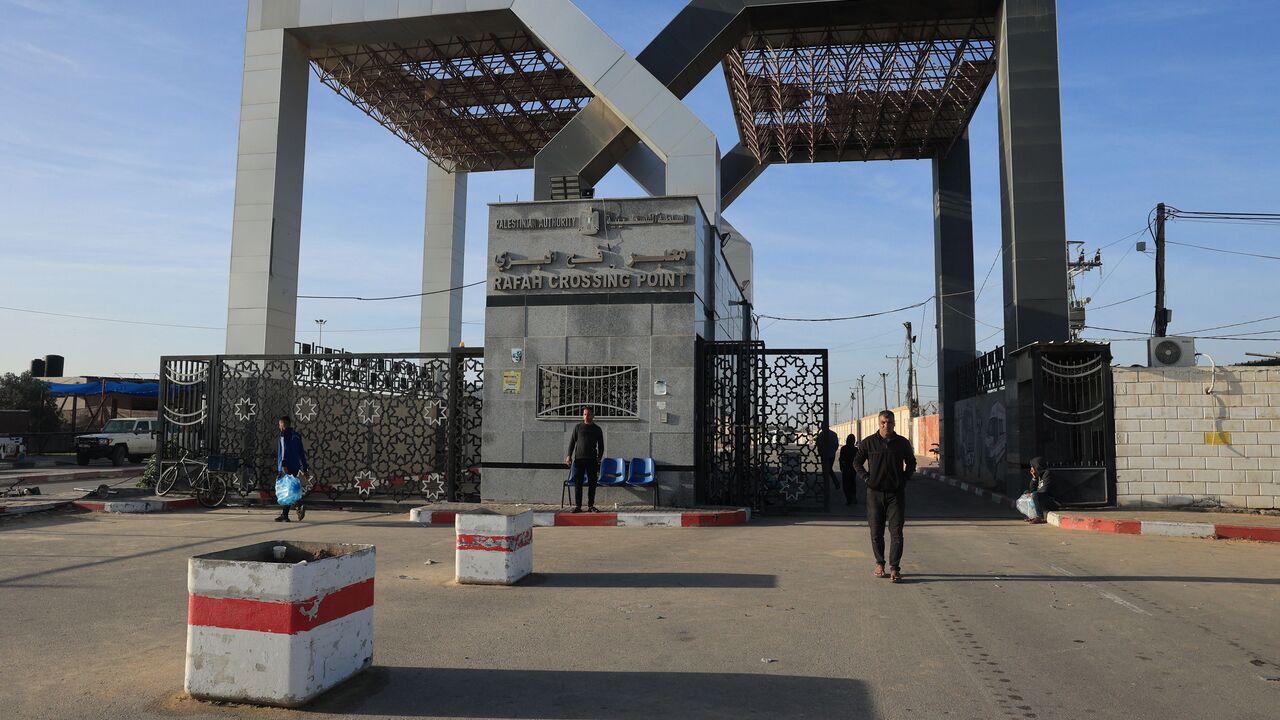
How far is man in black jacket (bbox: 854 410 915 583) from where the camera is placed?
29.1 ft

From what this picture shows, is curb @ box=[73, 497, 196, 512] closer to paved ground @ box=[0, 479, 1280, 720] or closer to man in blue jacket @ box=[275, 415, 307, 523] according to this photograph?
man in blue jacket @ box=[275, 415, 307, 523]

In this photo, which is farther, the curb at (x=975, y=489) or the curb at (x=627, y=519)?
the curb at (x=975, y=489)

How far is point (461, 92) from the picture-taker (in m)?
28.9

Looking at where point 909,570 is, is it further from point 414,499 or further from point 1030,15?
point 1030,15

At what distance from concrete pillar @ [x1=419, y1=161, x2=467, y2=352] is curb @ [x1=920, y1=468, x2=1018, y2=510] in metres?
18.1

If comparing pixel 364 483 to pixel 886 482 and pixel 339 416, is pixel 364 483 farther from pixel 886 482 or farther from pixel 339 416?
pixel 886 482

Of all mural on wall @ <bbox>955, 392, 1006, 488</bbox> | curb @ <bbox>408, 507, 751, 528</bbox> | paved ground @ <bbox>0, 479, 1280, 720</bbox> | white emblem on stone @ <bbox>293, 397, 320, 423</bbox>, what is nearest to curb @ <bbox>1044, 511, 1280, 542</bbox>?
paved ground @ <bbox>0, 479, 1280, 720</bbox>

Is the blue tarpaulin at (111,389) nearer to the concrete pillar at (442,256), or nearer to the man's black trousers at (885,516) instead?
the concrete pillar at (442,256)

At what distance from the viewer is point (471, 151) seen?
3409cm

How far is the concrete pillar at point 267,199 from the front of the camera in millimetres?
21828

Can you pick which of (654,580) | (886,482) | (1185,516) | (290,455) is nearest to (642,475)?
(290,455)

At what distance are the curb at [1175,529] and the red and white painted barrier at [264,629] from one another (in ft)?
42.2

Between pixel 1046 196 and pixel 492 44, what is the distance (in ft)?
50.6

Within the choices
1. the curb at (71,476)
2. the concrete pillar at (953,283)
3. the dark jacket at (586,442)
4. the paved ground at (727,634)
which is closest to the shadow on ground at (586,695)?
the paved ground at (727,634)
